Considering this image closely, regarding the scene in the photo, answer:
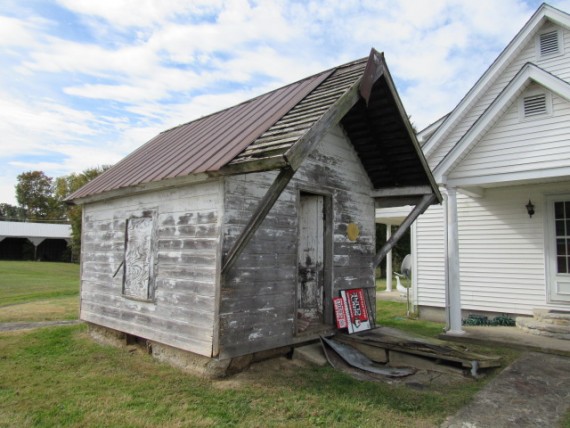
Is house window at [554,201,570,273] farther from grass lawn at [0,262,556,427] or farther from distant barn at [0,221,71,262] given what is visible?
distant barn at [0,221,71,262]

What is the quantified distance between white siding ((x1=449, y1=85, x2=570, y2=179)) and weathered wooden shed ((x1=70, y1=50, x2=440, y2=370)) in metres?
2.24

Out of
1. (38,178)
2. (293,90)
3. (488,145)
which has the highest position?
(38,178)

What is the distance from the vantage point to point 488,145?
30.3 ft

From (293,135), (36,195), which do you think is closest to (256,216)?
(293,135)

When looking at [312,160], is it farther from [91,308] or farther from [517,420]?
[91,308]

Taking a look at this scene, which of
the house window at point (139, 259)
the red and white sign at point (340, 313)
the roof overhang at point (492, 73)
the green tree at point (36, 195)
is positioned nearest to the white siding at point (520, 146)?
the roof overhang at point (492, 73)

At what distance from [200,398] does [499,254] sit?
8.66 metres

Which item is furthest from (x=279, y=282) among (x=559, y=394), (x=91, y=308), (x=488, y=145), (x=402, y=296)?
(x=402, y=296)

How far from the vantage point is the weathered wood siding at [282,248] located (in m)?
5.84

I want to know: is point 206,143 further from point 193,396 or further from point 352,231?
point 193,396

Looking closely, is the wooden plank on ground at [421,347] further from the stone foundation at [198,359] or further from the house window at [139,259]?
the house window at [139,259]

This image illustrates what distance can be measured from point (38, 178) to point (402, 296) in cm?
7410

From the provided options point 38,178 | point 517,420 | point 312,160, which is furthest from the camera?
point 38,178

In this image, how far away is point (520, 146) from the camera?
8852mm
